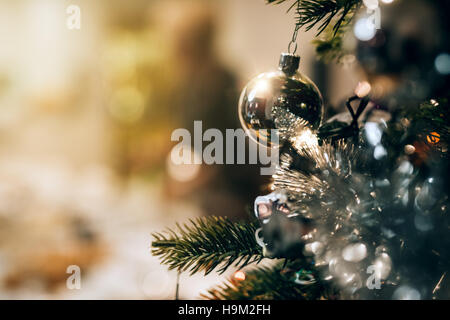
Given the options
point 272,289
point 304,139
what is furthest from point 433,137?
point 272,289

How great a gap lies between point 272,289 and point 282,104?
0.66ft

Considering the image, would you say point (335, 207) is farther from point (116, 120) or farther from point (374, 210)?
point (116, 120)

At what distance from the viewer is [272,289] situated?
0.43 metres

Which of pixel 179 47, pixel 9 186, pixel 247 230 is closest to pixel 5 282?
pixel 9 186

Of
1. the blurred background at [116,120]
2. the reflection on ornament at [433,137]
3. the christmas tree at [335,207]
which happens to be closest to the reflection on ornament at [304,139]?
the christmas tree at [335,207]

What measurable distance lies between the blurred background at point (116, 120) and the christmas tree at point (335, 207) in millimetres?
1112

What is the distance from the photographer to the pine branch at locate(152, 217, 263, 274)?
413mm

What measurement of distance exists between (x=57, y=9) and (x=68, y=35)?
19cm

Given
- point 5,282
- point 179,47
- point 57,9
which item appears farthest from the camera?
point 57,9

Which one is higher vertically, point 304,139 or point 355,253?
point 304,139

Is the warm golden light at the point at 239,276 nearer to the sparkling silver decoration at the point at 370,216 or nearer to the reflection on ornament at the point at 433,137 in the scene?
the sparkling silver decoration at the point at 370,216

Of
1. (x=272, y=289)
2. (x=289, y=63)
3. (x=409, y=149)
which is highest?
(x=289, y=63)
